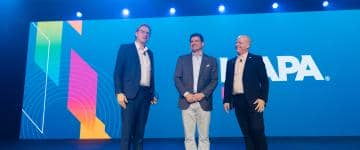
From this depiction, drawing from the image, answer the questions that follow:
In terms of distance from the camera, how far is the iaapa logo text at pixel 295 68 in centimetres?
458

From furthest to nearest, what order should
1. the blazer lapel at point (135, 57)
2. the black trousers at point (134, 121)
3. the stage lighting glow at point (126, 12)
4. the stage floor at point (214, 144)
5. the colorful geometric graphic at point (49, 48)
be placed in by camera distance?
the stage lighting glow at point (126, 12)
the colorful geometric graphic at point (49, 48)
the stage floor at point (214, 144)
the blazer lapel at point (135, 57)
the black trousers at point (134, 121)

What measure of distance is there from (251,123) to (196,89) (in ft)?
1.71

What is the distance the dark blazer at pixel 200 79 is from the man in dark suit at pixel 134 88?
0.86 ft

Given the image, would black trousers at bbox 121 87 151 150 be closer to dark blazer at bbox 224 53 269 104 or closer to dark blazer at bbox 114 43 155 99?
dark blazer at bbox 114 43 155 99

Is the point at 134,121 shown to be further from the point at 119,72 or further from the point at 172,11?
the point at 172,11

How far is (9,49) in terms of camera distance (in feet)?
16.6

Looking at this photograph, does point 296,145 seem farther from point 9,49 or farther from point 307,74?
point 9,49

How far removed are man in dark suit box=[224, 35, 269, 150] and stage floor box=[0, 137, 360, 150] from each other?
137cm

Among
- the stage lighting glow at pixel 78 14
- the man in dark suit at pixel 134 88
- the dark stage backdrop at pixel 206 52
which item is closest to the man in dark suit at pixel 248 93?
the man in dark suit at pixel 134 88

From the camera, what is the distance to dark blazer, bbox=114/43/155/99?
2.58 metres

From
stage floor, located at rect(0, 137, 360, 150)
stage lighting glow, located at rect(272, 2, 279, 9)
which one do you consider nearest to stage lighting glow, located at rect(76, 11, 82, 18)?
stage floor, located at rect(0, 137, 360, 150)

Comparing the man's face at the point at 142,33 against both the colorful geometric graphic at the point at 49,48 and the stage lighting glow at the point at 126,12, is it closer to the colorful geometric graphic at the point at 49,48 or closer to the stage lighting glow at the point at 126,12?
the stage lighting glow at the point at 126,12

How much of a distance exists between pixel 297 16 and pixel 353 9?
0.76 meters

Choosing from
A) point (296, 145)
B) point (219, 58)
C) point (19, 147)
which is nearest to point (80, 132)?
point (19, 147)
